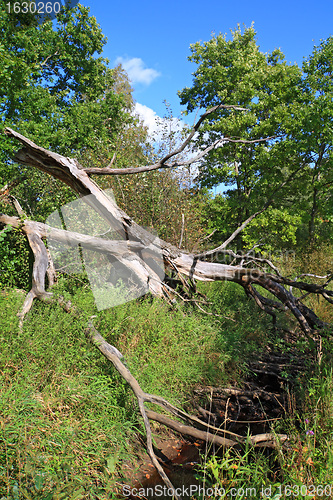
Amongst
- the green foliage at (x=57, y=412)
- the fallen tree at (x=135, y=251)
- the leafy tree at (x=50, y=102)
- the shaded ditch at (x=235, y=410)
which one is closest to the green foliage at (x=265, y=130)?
the leafy tree at (x=50, y=102)

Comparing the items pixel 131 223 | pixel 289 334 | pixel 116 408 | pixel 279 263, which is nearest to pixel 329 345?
pixel 289 334

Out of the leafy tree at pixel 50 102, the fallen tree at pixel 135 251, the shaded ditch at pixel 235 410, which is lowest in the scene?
the shaded ditch at pixel 235 410

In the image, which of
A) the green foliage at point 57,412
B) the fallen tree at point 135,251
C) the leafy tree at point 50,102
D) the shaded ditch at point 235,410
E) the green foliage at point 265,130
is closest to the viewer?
the green foliage at point 57,412

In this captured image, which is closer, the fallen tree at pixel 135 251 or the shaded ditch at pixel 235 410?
the shaded ditch at pixel 235 410

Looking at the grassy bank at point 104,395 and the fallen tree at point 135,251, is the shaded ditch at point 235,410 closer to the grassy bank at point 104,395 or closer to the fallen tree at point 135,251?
the grassy bank at point 104,395

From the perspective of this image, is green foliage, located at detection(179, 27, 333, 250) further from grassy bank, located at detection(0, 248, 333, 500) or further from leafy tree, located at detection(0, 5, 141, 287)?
grassy bank, located at detection(0, 248, 333, 500)

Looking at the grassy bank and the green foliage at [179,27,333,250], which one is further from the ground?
the green foliage at [179,27,333,250]

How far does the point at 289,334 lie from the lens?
679cm

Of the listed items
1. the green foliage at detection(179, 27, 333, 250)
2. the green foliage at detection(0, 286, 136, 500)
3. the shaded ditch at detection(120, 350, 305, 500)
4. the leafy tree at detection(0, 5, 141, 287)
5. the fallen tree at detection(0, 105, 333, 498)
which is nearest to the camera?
the green foliage at detection(0, 286, 136, 500)

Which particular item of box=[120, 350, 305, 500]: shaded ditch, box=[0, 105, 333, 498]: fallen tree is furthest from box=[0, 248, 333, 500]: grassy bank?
box=[0, 105, 333, 498]: fallen tree

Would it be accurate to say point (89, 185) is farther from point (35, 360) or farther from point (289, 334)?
point (289, 334)

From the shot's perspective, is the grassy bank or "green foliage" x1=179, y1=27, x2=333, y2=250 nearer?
the grassy bank

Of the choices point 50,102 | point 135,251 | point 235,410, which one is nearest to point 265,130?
point 50,102

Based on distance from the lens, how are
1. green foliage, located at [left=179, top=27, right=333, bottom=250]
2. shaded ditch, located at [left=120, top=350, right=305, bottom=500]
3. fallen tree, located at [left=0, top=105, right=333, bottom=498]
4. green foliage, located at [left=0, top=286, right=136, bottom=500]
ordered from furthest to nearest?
green foliage, located at [left=179, top=27, right=333, bottom=250] → fallen tree, located at [left=0, top=105, right=333, bottom=498] → shaded ditch, located at [left=120, top=350, right=305, bottom=500] → green foliage, located at [left=0, top=286, right=136, bottom=500]
